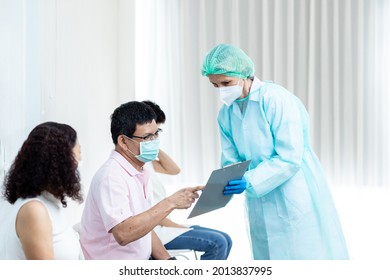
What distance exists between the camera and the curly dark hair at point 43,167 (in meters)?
1.28

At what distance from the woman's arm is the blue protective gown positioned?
735mm

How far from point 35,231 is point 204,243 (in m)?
1.13

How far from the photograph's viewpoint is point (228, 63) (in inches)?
70.6

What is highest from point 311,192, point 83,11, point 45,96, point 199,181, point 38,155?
point 83,11

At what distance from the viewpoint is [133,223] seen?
1412 mm

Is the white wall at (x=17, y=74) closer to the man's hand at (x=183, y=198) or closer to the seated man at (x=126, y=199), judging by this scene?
the seated man at (x=126, y=199)

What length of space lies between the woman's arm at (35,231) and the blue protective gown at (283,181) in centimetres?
73

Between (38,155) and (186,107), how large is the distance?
200cm

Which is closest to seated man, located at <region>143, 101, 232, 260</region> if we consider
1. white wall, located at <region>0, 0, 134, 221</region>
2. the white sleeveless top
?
white wall, located at <region>0, 0, 134, 221</region>

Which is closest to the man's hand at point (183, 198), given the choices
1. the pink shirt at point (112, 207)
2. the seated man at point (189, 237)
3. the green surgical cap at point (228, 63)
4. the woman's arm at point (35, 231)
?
the pink shirt at point (112, 207)

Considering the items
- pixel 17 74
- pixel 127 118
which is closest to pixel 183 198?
pixel 127 118

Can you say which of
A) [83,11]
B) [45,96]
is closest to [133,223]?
[45,96]

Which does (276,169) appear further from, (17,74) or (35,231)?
(17,74)

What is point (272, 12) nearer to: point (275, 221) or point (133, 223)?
point (275, 221)
